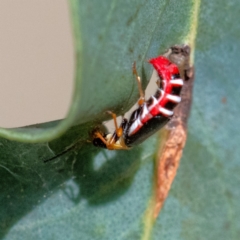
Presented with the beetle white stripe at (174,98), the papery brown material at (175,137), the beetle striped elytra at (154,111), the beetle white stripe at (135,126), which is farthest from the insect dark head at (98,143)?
the beetle white stripe at (174,98)

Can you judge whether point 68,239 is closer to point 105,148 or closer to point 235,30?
point 105,148

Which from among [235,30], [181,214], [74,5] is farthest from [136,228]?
[74,5]

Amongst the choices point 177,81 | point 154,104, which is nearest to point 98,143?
point 154,104

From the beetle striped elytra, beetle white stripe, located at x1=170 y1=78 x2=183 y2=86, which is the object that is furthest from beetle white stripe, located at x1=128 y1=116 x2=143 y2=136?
beetle white stripe, located at x1=170 y1=78 x2=183 y2=86

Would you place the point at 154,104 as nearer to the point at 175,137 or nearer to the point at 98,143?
the point at 175,137

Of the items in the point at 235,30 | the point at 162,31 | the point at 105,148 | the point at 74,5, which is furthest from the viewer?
the point at 105,148
